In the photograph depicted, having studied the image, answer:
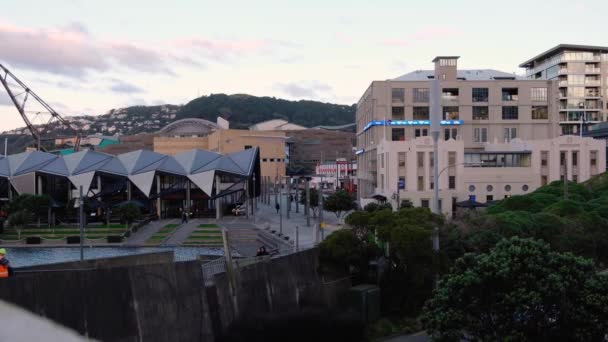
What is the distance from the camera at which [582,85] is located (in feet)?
312

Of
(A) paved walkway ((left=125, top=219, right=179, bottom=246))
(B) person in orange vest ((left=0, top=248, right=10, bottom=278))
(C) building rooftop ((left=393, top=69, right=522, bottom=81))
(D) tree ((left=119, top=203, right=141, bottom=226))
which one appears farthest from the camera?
(C) building rooftop ((left=393, top=69, right=522, bottom=81))

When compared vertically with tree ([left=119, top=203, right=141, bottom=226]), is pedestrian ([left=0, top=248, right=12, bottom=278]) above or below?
above

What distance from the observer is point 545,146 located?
57.2 m

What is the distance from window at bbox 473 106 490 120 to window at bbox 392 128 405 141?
305 inches

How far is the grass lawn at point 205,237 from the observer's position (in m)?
43.7

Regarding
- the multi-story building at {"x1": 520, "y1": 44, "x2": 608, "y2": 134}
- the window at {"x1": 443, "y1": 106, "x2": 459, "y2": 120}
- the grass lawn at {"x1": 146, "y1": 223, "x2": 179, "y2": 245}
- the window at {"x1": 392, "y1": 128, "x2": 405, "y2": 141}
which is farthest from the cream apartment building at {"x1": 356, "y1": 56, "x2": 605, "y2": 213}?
the multi-story building at {"x1": 520, "y1": 44, "x2": 608, "y2": 134}

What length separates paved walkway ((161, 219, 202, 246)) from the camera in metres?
44.6

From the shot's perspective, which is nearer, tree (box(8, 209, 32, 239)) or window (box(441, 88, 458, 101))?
tree (box(8, 209, 32, 239))

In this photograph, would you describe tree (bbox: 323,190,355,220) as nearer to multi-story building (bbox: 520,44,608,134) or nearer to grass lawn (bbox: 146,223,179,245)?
grass lawn (bbox: 146,223,179,245)

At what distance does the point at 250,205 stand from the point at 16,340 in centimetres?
5913

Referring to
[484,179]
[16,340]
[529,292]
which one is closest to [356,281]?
[529,292]

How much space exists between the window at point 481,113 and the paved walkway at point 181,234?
102 feet

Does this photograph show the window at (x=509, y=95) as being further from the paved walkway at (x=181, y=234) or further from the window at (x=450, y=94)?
the paved walkway at (x=181, y=234)

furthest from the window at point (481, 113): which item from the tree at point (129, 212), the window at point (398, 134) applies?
the tree at point (129, 212)
